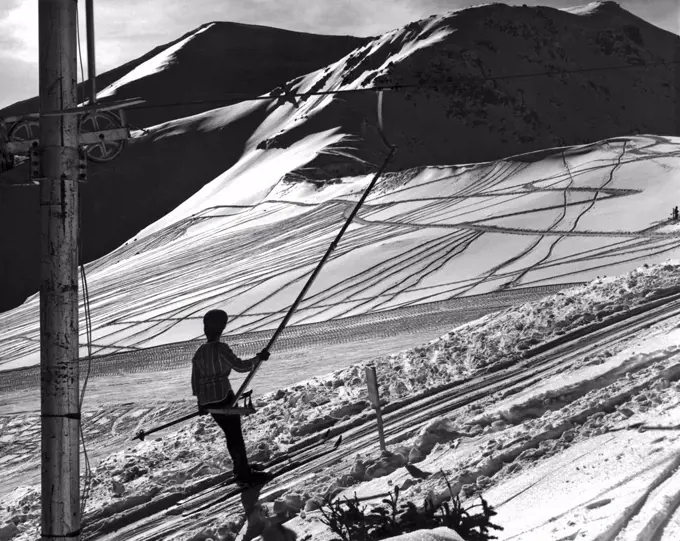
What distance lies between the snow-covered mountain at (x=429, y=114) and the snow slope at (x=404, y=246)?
10.8 m

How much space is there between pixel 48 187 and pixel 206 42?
9578 cm

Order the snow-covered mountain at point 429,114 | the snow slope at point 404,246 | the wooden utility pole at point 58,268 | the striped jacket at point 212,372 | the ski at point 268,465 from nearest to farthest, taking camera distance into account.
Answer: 1. the wooden utility pole at point 58,268
2. the striped jacket at point 212,372
3. the ski at point 268,465
4. the snow slope at point 404,246
5. the snow-covered mountain at point 429,114

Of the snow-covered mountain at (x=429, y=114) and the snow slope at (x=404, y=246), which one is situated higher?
the snow-covered mountain at (x=429, y=114)

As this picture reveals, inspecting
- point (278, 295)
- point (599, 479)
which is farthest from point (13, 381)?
point (599, 479)

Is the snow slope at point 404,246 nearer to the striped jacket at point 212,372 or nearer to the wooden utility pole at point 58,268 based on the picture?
the striped jacket at point 212,372

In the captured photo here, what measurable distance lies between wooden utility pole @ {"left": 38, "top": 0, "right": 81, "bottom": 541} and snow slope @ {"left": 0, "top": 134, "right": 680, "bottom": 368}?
14107mm

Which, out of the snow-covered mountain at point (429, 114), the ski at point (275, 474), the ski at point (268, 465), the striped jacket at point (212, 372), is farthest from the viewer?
the snow-covered mountain at point (429, 114)

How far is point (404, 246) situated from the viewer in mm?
23484

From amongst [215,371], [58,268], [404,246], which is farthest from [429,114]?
[58,268]

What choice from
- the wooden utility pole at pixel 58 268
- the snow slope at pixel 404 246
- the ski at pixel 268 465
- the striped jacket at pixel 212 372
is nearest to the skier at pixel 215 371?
the striped jacket at pixel 212 372

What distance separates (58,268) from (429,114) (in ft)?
152

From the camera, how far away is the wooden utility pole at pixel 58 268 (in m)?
4.96

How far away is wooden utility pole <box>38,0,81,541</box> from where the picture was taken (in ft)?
16.3

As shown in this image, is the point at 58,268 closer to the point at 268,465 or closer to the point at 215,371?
the point at 215,371
